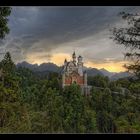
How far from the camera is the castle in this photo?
333cm

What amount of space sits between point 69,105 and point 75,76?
13.4 inches

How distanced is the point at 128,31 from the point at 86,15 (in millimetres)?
481

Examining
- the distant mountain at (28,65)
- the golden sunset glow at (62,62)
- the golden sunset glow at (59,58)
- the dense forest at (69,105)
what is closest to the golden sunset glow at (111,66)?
the golden sunset glow at (62,62)

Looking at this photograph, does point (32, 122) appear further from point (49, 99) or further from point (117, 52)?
point (117, 52)

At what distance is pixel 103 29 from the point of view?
11.7 ft

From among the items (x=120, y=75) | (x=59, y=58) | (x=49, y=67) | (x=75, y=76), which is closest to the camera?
(x=75, y=76)

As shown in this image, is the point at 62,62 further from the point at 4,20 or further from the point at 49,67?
the point at 4,20

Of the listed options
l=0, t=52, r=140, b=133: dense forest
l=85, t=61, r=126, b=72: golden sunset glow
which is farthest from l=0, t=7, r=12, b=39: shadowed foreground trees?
l=85, t=61, r=126, b=72: golden sunset glow

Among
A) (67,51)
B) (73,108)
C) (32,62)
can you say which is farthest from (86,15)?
(73,108)

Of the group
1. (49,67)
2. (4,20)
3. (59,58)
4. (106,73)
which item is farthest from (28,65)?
(106,73)

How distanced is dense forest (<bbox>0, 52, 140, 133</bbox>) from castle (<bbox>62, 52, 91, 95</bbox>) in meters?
0.05

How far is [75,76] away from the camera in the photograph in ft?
11.0

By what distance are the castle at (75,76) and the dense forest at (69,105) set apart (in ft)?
0.16

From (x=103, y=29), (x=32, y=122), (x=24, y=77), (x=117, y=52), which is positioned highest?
(x=103, y=29)
